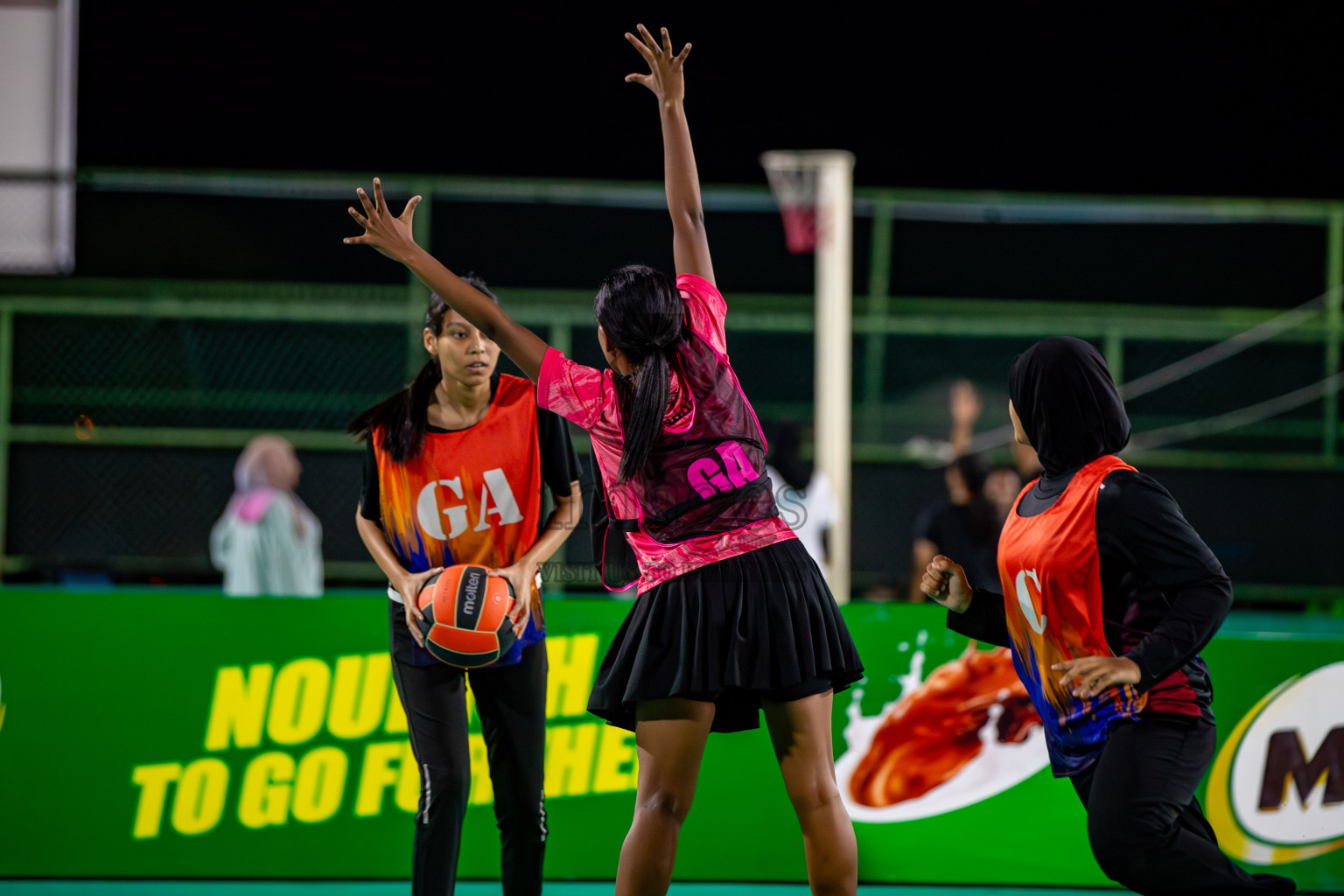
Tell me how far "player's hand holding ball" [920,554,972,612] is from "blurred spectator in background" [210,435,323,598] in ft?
16.2

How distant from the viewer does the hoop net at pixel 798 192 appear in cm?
646

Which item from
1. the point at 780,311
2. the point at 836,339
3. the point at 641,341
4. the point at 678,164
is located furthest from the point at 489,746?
the point at 780,311

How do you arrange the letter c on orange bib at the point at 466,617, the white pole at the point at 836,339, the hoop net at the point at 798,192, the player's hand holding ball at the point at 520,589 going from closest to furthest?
the letter c on orange bib at the point at 466,617, the player's hand holding ball at the point at 520,589, the white pole at the point at 836,339, the hoop net at the point at 798,192

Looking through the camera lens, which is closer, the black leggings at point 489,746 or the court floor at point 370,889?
the black leggings at point 489,746

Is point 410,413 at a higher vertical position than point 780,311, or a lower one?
lower

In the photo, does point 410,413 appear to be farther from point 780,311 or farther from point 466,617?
point 780,311

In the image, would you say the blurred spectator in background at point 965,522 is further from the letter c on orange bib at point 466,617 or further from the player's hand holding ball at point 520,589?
the letter c on orange bib at point 466,617

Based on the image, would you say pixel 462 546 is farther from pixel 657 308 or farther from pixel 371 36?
pixel 371 36

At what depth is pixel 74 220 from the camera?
8.20 meters

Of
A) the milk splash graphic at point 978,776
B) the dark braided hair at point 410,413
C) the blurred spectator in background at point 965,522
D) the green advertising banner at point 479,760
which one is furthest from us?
the blurred spectator in background at point 965,522

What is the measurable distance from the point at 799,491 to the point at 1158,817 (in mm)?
4733

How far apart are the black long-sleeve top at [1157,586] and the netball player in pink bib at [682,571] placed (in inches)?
24.6

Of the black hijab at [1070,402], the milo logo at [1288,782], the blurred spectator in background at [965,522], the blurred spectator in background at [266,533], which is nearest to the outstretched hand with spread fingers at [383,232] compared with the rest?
the black hijab at [1070,402]

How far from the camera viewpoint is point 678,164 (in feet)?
9.77
